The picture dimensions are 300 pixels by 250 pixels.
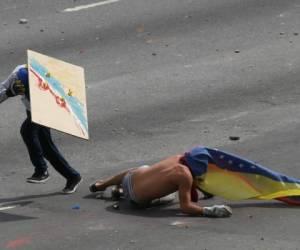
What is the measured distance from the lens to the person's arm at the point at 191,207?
9547 millimetres

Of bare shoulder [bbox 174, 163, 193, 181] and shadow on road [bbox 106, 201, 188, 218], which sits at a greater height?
bare shoulder [bbox 174, 163, 193, 181]

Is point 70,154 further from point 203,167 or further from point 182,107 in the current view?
point 203,167

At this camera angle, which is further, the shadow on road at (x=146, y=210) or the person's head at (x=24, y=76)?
the person's head at (x=24, y=76)

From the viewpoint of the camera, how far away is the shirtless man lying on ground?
9625mm

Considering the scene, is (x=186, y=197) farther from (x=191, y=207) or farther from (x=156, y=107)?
(x=156, y=107)

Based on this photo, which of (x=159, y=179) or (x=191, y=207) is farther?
(x=159, y=179)

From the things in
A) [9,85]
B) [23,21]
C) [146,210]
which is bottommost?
[146,210]

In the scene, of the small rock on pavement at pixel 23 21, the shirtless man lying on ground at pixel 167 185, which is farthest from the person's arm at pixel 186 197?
the small rock on pavement at pixel 23 21

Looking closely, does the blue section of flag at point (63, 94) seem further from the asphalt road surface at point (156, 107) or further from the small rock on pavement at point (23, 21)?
the small rock on pavement at point (23, 21)

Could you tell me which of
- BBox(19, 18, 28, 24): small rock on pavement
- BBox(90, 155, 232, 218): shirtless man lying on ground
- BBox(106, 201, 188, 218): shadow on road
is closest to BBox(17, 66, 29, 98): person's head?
BBox(90, 155, 232, 218): shirtless man lying on ground

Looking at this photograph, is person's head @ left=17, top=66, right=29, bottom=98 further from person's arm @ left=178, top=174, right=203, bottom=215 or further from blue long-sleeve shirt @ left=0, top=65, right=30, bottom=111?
person's arm @ left=178, top=174, right=203, bottom=215

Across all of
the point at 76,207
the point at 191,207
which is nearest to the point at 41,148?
the point at 76,207

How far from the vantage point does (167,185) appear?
9773 mm

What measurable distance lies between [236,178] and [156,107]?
332 cm
